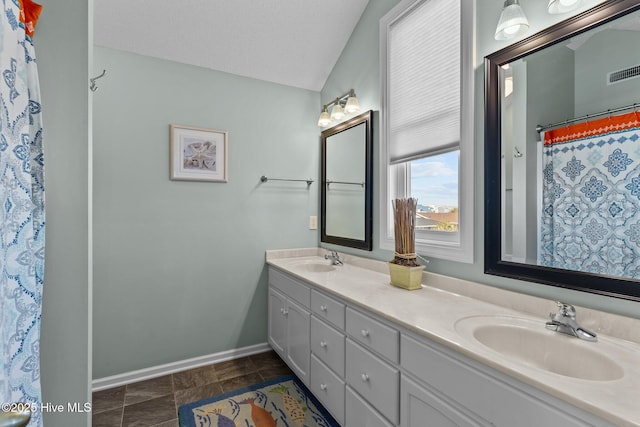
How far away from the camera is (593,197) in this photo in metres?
1.13

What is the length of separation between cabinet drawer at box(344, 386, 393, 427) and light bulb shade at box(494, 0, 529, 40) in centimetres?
177

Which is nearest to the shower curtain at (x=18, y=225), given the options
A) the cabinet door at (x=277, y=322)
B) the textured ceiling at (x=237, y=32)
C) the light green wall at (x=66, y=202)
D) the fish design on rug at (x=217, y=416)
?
the light green wall at (x=66, y=202)

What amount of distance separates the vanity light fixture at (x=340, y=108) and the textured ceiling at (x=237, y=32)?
1.27 feet

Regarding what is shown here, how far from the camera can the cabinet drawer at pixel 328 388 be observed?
1.61 meters

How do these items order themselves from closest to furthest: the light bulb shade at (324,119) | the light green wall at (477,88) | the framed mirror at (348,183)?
1. the light green wall at (477,88)
2. the framed mirror at (348,183)
3. the light bulb shade at (324,119)

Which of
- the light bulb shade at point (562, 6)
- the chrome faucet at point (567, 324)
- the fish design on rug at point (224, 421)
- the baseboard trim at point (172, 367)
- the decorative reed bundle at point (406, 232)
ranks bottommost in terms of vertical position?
the fish design on rug at point (224, 421)

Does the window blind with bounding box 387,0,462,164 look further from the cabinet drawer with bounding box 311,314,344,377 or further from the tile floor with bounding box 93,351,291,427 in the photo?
the tile floor with bounding box 93,351,291,427

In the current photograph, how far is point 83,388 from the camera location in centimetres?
115

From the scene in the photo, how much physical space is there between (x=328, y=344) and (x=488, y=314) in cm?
87

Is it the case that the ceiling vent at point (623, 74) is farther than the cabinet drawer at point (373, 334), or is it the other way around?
the cabinet drawer at point (373, 334)

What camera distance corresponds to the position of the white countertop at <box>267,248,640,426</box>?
28.4 inches

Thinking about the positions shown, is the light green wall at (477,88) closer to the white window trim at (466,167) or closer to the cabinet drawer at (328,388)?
the white window trim at (466,167)

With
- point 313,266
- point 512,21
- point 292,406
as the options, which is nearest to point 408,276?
point 313,266

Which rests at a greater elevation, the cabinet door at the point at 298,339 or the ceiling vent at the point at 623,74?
the ceiling vent at the point at 623,74
